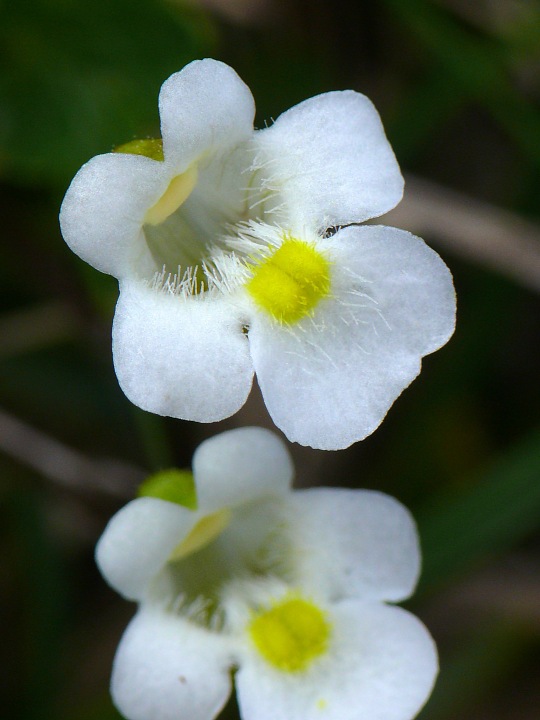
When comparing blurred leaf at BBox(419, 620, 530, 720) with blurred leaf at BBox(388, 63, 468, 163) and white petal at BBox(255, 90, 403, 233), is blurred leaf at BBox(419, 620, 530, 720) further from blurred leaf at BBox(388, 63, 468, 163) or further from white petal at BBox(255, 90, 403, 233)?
white petal at BBox(255, 90, 403, 233)

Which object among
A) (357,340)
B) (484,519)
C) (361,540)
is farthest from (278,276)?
(484,519)

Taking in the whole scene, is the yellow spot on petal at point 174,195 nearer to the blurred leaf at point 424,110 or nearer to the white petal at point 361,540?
the white petal at point 361,540

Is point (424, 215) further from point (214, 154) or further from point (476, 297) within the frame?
point (214, 154)

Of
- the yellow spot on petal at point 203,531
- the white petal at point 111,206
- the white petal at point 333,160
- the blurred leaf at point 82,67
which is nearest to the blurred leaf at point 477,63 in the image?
the blurred leaf at point 82,67

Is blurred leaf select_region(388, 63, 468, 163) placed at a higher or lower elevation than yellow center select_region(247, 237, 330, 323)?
lower

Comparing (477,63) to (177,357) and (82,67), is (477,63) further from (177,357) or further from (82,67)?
(177,357)

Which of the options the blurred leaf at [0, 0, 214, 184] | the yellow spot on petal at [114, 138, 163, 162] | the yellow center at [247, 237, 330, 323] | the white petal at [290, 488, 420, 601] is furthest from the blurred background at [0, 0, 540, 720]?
the yellow center at [247, 237, 330, 323]

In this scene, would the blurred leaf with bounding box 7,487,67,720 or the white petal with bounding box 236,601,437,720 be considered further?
the blurred leaf with bounding box 7,487,67,720
